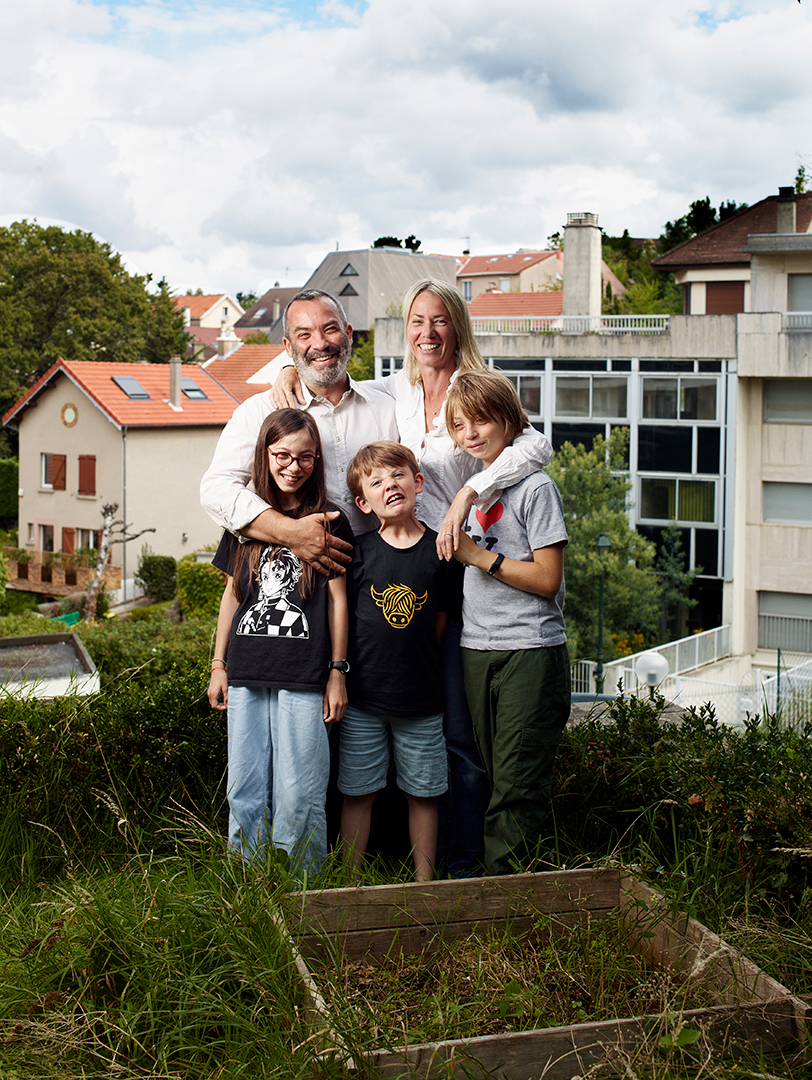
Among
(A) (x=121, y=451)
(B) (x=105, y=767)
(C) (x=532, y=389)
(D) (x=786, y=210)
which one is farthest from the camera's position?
(A) (x=121, y=451)

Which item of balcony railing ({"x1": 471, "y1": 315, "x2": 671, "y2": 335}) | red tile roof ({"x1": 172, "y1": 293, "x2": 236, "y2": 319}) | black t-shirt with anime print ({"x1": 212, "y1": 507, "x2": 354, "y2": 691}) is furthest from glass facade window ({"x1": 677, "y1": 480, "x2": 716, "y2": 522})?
red tile roof ({"x1": 172, "y1": 293, "x2": 236, "y2": 319})

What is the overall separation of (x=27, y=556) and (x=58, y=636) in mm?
28749

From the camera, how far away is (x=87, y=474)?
118 ft

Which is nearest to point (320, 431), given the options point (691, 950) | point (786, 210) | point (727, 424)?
point (691, 950)

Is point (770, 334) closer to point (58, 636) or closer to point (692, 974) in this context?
point (58, 636)

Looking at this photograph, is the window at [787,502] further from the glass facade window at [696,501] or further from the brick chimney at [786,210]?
the brick chimney at [786,210]

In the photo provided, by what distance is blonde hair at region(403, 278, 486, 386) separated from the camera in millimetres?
3465

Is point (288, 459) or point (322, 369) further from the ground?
point (322, 369)

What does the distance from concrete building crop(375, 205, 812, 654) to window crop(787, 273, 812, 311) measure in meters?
0.03

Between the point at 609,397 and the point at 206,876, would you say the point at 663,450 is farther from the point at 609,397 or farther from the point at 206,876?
the point at 206,876

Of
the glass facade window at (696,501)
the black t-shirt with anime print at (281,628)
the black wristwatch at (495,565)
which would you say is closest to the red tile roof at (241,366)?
the glass facade window at (696,501)

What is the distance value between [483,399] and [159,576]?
30101 mm

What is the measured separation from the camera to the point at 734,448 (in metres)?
27.9

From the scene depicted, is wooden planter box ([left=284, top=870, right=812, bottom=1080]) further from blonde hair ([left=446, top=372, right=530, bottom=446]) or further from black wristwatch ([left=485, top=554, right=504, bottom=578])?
blonde hair ([left=446, top=372, right=530, bottom=446])
